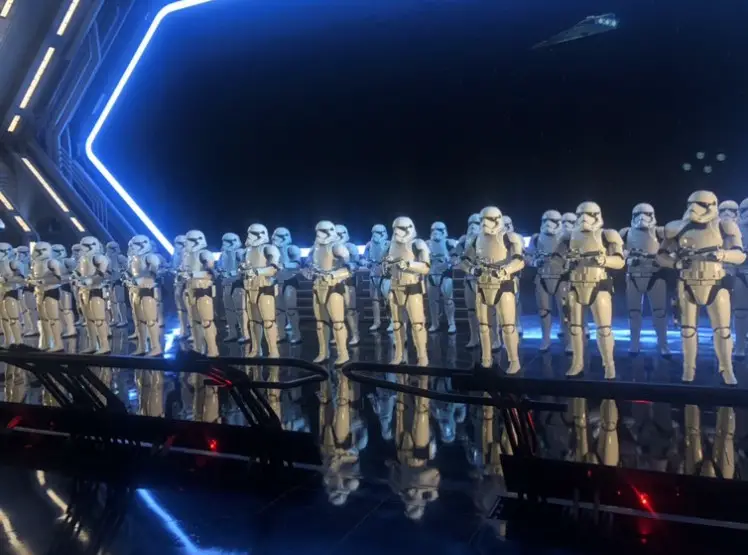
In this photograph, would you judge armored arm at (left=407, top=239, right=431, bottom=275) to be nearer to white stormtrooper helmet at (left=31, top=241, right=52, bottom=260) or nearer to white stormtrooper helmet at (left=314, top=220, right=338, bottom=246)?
white stormtrooper helmet at (left=314, top=220, right=338, bottom=246)

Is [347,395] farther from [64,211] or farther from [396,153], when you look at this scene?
[64,211]

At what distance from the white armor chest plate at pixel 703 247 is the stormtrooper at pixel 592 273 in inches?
23.0

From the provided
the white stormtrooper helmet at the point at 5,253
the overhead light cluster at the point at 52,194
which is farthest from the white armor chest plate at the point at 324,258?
the overhead light cluster at the point at 52,194

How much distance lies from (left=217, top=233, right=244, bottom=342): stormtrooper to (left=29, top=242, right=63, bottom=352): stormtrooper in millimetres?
2085

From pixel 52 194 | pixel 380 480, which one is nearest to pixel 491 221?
pixel 380 480

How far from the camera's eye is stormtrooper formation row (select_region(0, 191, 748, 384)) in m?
5.67

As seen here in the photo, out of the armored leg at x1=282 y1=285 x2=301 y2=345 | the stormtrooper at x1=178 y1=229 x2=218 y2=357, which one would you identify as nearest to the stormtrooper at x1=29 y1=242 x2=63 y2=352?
the stormtrooper at x1=178 y1=229 x2=218 y2=357

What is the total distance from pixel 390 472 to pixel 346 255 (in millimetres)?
3340

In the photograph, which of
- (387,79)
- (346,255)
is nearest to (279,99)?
(387,79)

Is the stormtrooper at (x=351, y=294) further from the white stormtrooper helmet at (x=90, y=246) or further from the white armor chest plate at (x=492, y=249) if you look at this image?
the white stormtrooper helmet at (x=90, y=246)

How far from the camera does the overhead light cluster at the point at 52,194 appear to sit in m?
13.9

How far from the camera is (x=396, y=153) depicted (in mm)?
11445

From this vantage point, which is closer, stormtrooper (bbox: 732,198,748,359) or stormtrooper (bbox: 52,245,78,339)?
stormtrooper (bbox: 732,198,748,359)

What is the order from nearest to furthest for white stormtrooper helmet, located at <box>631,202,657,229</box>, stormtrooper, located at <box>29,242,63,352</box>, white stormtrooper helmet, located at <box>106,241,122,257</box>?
white stormtrooper helmet, located at <box>631,202,657,229</box> < stormtrooper, located at <box>29,242,63,352</box> < white stormtrooper helmet, located at <box>106,241,122,257</box>
